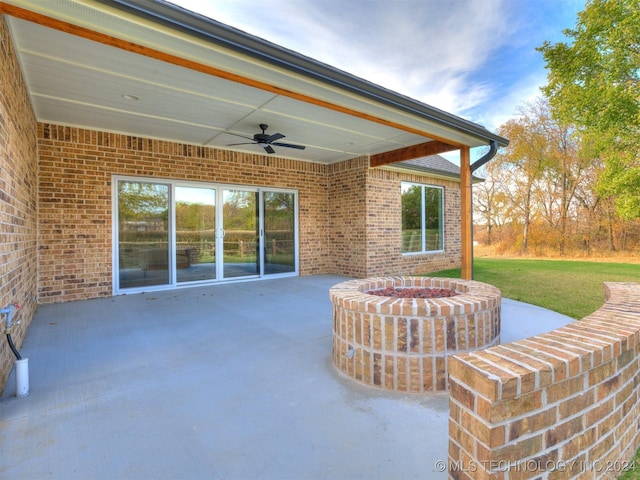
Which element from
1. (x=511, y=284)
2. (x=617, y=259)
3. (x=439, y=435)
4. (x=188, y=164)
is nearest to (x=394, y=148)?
(x=511, y=284)

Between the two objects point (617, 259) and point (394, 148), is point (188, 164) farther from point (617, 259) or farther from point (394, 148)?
point (617, 259)

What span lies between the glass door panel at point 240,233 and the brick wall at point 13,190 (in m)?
3.25

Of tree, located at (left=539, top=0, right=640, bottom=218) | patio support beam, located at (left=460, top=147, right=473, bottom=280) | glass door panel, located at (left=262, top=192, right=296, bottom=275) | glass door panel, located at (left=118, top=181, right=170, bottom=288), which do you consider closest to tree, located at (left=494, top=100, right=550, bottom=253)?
tree, located at (left=539, top=0, right=640, bottom=218)

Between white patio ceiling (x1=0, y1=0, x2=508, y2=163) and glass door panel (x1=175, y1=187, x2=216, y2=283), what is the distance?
1.10 metres

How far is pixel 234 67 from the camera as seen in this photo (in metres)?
2.96

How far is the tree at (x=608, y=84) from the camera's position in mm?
7914

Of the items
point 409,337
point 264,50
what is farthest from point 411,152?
point 409,337

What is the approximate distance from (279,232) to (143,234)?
9.53 ft

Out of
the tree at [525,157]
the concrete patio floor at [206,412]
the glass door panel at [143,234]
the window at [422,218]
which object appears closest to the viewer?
the concrete patio floor at [206,412]

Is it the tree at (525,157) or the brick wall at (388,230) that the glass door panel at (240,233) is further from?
the tree at (525,157)

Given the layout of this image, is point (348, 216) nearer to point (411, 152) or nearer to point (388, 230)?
point (388, 230)

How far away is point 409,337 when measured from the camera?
2273 mm

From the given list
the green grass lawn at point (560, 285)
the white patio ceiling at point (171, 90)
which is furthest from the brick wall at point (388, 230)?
the white patio ceiling at point (171, 90)

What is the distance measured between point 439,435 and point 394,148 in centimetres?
597
